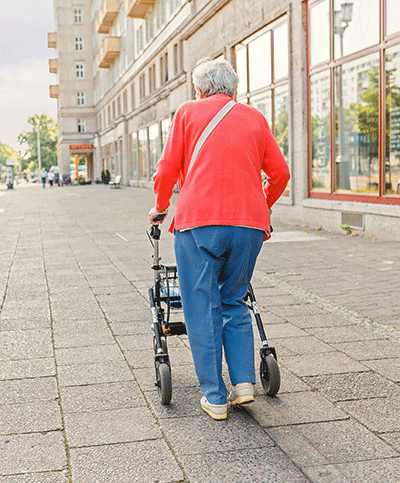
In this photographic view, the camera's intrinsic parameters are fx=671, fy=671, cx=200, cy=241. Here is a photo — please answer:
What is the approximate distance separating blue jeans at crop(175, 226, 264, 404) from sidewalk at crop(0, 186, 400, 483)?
0.25 meters

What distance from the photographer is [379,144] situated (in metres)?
11.1

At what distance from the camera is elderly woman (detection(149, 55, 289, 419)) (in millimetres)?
3416

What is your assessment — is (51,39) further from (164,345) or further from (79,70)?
(164,345)

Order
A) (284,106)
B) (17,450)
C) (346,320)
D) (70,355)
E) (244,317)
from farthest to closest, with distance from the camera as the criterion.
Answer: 1. (284,106)
2. (346,320)
3. (70,355)
4. (244,317)
5. (17,450)

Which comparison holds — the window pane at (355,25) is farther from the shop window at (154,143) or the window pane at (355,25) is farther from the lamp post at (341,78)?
the shop window at (154,143)

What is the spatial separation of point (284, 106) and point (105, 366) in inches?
451

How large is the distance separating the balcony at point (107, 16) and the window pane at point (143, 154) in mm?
11477

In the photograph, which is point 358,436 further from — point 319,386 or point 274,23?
point 274,23

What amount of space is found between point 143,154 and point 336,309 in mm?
32058

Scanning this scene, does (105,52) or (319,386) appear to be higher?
(105,52)

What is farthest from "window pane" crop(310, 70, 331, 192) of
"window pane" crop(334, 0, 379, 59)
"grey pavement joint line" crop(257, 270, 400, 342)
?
"grey pavement joint line" crop(257, 270, 400, 342)

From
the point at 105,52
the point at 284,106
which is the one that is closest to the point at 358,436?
the point at 284,106

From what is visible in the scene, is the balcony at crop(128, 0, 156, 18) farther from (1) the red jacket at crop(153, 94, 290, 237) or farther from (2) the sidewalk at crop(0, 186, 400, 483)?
(1) the red jacket at crop(153, 94, 290, 237)

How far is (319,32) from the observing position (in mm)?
13047
